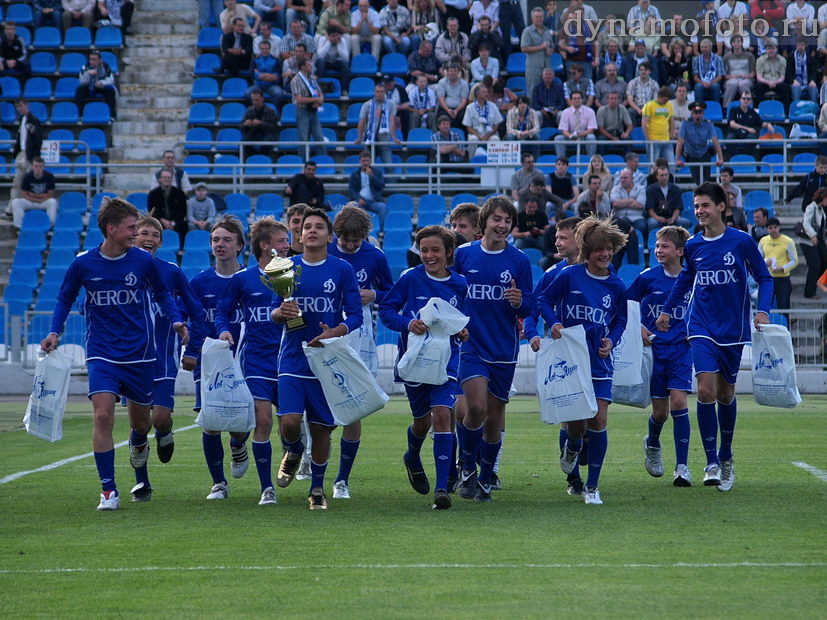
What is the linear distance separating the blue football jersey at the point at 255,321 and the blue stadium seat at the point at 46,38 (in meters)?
20.4

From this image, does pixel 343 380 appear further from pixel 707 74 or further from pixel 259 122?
pixel 707 74

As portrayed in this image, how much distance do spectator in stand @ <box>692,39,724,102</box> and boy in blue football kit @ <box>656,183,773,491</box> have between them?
1641 cm

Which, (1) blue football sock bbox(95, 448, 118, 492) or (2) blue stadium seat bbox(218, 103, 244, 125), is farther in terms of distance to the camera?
(2) blue stadium seat bbox(218, 103, 244, 125)

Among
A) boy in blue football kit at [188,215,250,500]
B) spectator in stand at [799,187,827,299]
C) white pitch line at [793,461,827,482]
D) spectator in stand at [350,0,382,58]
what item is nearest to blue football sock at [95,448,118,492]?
boy in blue football kit at [188,215,250,500]

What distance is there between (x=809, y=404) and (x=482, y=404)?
35.2 feet

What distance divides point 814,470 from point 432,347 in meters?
4.25

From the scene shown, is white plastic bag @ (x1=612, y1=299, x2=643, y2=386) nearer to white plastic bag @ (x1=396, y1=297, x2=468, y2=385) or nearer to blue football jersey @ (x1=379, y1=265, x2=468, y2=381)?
blue football jersey @ (x1=379, y1=265, x2=468, y2=381)

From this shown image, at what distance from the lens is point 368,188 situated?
22828mm

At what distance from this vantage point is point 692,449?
12.9 meters

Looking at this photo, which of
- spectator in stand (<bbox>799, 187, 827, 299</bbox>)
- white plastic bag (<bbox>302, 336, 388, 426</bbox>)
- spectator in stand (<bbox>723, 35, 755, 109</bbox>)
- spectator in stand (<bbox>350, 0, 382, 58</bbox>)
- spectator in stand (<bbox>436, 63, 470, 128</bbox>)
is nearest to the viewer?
white plastic bag (<bbox>302, 336, 388, 426</bbox>)

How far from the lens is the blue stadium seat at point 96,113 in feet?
86.6

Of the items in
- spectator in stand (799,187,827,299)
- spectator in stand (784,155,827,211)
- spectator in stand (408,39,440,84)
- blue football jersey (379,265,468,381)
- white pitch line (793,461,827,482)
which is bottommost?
white pitch line (793,461,827,482)

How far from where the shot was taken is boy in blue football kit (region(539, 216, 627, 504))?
9086mm

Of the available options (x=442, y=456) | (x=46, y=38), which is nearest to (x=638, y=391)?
(x=442, y=456)
